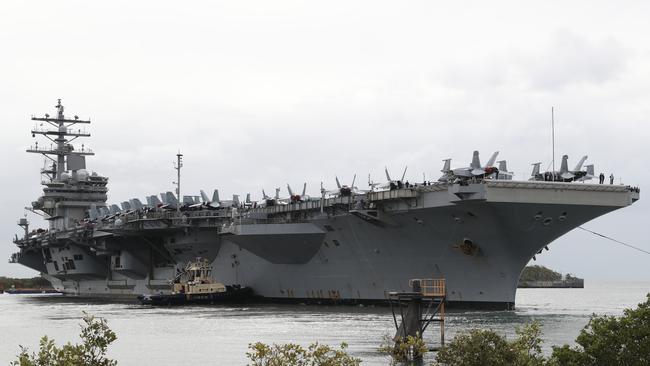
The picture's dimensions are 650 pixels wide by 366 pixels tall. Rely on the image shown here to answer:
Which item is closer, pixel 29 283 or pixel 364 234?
pixel 364 234

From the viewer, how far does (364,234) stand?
32.8 metres

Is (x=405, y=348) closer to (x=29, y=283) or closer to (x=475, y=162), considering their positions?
(x=475, y=162)

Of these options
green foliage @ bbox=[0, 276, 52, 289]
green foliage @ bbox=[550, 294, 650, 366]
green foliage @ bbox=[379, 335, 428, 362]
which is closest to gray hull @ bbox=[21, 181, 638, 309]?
green foliage @ bbox=[379, 335, 428, 362]

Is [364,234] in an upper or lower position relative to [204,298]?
upper

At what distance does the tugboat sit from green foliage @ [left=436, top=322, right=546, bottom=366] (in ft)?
Result: 98.1

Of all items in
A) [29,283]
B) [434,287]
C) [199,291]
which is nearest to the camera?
[434,287]

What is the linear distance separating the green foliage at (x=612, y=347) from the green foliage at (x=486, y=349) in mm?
362

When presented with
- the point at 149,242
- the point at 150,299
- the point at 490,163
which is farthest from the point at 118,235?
the point at 490,163

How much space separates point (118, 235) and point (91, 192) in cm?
1494

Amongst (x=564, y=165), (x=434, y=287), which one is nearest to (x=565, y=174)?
(x=564, y=165)

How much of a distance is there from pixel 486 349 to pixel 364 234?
22.1 m

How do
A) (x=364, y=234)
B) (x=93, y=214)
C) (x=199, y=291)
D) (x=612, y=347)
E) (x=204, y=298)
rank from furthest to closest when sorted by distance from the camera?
1. (x=93, y=214)
2. (x=199, y=291)
3. (x=204, y=298)
4. (x=364, y=234)
5. (x=612, y=347)

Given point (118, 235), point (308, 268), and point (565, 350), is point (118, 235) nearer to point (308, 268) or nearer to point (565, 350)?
point (308, 268)

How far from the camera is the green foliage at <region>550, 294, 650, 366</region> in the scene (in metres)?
10.7
